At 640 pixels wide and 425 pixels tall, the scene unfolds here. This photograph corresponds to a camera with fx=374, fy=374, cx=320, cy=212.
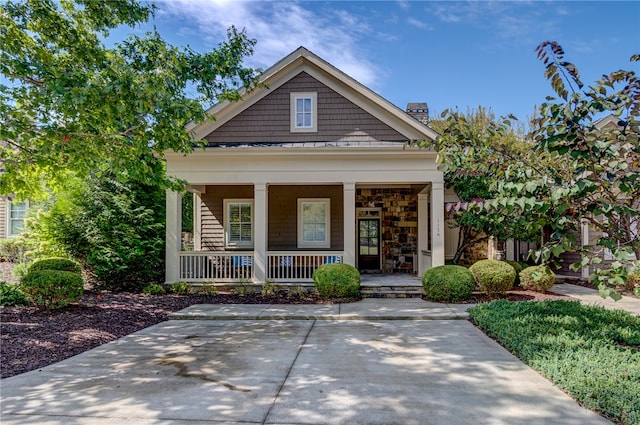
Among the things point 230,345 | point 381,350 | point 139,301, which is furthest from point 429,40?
point 139,301

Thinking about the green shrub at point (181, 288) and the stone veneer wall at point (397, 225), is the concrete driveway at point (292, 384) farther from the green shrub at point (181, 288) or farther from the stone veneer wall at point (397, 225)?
the stone veneer wall at point (397, 225)

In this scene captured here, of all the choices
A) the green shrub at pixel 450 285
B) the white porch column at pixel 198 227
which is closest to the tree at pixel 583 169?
the green shrub at pixel 450 285

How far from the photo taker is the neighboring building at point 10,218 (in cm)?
1634

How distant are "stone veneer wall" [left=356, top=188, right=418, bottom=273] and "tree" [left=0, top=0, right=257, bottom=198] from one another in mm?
7979

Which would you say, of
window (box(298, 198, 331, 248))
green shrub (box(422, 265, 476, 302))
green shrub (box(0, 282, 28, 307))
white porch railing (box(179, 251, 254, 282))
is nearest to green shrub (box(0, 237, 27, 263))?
green shrub (box(0, 282, 28, 307))

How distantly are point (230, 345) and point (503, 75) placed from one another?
14499mm

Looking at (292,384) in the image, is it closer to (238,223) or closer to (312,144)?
(312,144)

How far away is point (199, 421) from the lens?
3.42 meters

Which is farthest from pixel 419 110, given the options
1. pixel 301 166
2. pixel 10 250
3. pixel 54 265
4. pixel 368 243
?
pixel 10 250

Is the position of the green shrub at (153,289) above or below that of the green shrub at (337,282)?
below

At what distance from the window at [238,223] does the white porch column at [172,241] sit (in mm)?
2607

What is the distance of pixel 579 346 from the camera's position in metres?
5.15

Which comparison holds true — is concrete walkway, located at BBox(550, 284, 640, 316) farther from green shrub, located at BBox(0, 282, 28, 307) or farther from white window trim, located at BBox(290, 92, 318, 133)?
green shrub, located at BBox(0, 282, 28, 307)

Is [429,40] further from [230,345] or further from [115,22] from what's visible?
[230,345]
